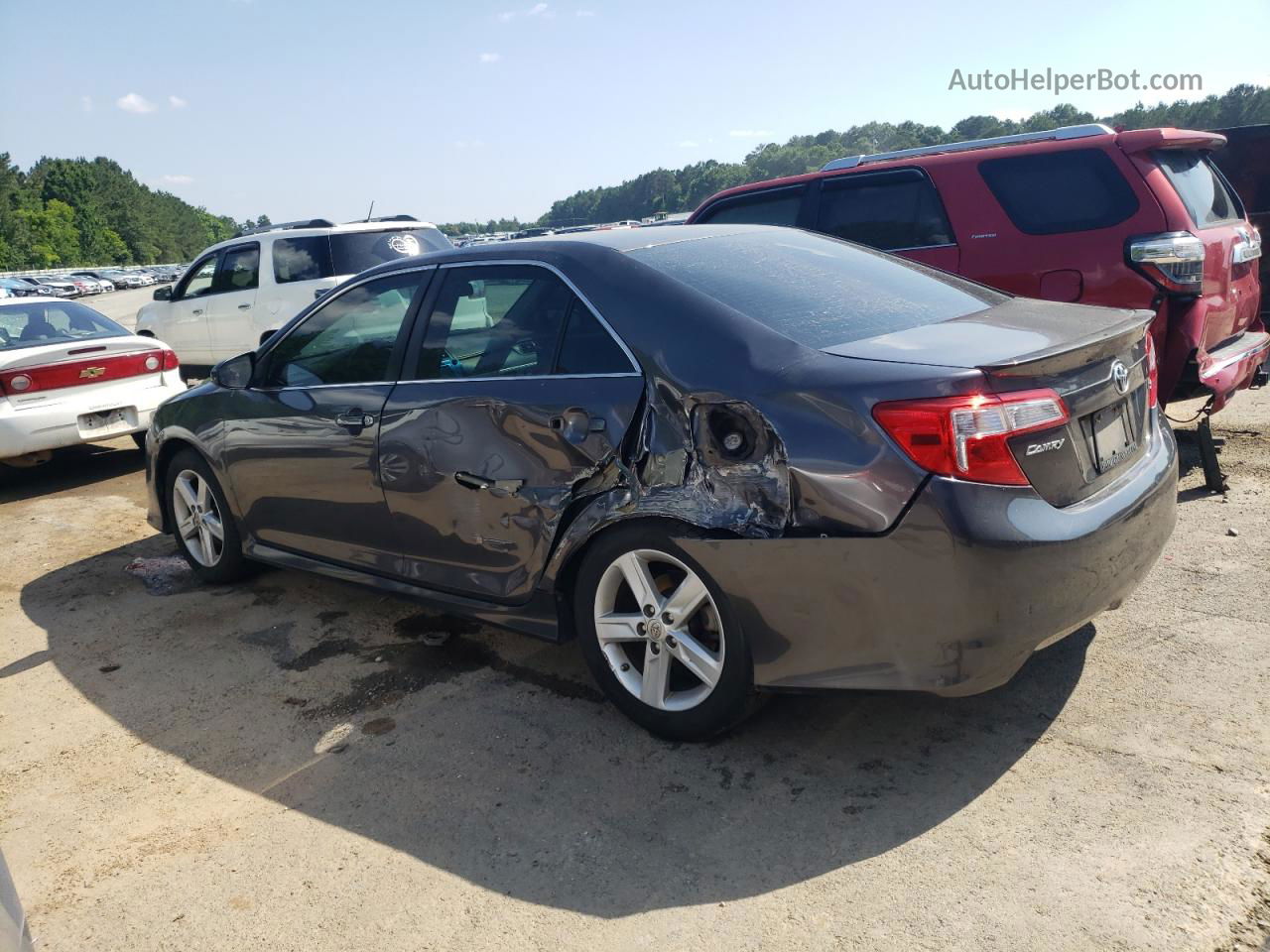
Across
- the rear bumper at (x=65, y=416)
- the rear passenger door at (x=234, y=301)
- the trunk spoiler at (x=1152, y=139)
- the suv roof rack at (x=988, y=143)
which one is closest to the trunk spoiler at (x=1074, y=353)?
the trunk spoiler at (x=1152, y=139)

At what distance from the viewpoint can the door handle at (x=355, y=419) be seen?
13.8ft

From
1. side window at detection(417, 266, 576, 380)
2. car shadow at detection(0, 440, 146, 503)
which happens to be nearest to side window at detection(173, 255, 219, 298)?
car shadow at detection(0, 440, 146, 503)

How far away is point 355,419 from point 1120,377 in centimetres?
285

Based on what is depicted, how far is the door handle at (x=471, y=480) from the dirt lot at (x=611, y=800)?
31.6 inches

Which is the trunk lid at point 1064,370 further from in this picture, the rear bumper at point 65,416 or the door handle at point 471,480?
the rear bumper at point 65,416

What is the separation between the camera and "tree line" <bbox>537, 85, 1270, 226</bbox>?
48.2 metres

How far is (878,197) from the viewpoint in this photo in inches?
274

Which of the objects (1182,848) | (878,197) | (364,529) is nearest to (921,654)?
(1182,848)

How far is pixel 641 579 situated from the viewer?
10.9 ft

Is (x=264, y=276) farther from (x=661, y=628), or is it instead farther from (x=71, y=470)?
(x=661, y=628)

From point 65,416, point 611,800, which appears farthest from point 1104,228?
point 65,416

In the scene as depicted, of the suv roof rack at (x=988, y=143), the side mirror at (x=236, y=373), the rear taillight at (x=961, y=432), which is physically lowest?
the rear taillight at (x=961, y=432)

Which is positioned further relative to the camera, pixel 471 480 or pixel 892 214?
pixel 892 214

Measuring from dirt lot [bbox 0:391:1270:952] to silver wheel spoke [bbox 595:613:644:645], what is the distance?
36cm
